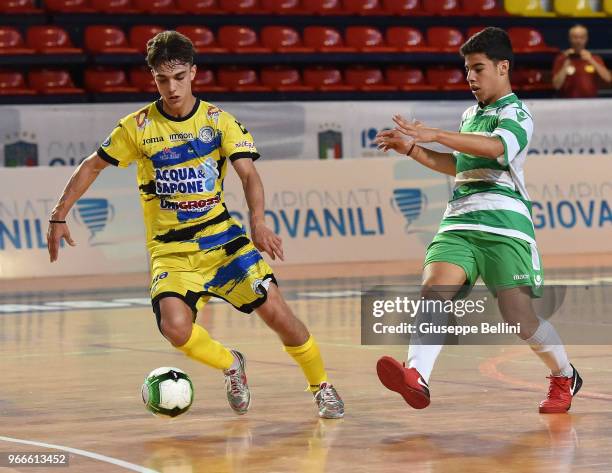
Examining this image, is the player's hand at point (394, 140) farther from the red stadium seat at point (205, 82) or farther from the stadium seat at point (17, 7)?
the stadium seat at point (17, 7)

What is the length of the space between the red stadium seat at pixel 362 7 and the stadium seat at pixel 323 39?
0.91 meters

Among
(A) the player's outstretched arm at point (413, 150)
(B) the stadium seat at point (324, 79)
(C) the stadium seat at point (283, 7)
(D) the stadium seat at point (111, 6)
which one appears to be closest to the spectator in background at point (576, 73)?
(B) the stadium seat at point (324, 79)

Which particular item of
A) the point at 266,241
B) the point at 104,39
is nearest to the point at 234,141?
the point at 266,241

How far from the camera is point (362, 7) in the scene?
22844 mm

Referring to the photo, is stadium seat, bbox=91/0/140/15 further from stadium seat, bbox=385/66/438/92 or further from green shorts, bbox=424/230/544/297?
green shorts, bbox=424/230/544/297

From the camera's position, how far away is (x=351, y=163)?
17.5m

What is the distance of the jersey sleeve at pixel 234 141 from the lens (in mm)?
6820

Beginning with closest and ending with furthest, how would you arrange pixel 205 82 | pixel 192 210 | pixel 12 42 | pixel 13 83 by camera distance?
pixel 192 210, pixel 13 83, pixel 12 42, pixel 205 82

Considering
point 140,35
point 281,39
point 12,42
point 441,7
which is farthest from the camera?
point 441,7

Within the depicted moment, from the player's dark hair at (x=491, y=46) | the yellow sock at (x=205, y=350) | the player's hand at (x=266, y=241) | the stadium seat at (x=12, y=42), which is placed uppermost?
the stadium seat at (x=12, y=42)

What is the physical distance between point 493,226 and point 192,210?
1.50 metres

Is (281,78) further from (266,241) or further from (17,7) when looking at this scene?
(266,241)

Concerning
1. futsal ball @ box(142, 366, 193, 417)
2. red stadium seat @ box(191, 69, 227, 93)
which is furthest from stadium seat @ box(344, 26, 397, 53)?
futsal ball @ box(142, 366, 193, 417)

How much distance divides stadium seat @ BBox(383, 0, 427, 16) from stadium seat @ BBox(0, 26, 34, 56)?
6.30 meters
